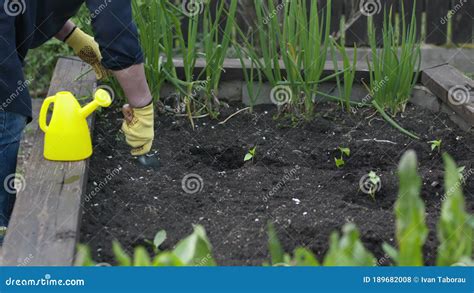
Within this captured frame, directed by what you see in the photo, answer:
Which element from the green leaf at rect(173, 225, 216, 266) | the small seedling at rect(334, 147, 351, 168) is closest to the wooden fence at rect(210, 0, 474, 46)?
the small seedling at rect(334, 147, 351, 168)

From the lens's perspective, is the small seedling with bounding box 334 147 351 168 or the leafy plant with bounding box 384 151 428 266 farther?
the small seedling with bounding box 334 147 351 168

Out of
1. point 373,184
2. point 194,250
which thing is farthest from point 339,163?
point 194,250

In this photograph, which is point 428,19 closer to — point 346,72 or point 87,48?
point 346,72

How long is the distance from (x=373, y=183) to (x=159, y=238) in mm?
897

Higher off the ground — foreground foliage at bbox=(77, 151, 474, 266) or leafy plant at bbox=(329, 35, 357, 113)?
foreground foliage at bbox=(77, 151, 474, 266)

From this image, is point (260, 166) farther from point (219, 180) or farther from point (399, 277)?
point (399, 277)

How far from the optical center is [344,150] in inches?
138

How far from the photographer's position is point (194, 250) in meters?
1.93

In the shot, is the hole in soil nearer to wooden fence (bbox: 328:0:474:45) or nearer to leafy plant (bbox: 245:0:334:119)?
leafy plant (bbox: 245:0:334:119)

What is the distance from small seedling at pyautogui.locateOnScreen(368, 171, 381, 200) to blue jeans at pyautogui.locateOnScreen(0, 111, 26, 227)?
4.22ft

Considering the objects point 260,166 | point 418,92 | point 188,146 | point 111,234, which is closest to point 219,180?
point 260,166

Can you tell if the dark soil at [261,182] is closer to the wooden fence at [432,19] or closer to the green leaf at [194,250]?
the green leaf at [194,250]

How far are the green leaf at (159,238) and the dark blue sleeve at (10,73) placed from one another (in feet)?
2.86

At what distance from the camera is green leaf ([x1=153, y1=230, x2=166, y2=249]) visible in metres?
2.62
